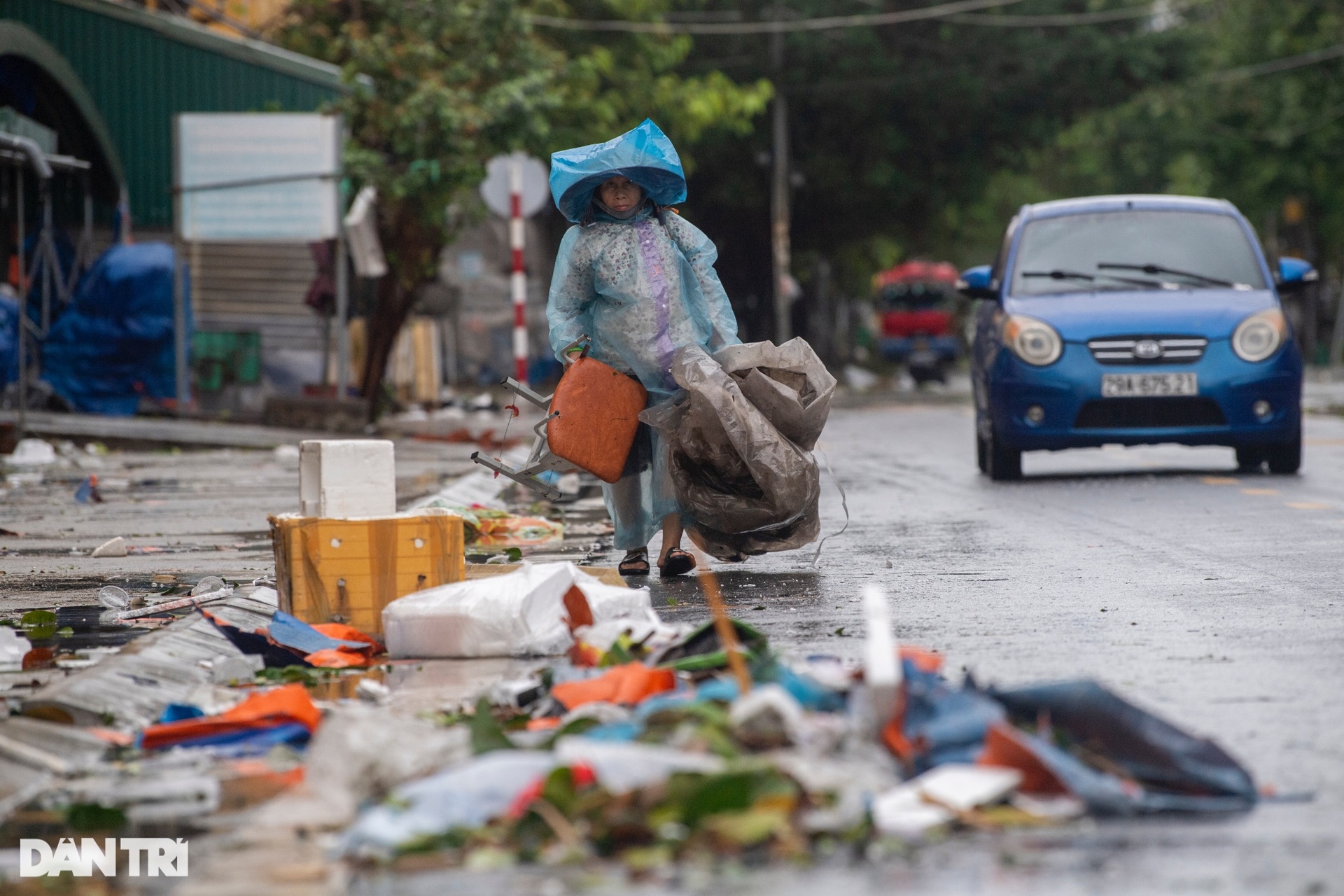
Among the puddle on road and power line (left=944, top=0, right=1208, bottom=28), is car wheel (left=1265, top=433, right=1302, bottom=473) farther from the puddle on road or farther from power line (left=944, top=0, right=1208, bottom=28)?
power line (left=944, top=0, right=1208, bottom=28)

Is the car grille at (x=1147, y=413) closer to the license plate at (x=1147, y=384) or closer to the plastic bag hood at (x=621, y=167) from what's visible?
the license plate at (x=1147, y=384)

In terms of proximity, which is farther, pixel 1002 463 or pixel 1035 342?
pixel 1002 463

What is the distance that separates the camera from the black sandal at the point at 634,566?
8.17 meters

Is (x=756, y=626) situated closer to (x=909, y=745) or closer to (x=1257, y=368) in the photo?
(x=909, y=745)

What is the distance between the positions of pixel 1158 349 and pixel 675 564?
5.08 metres

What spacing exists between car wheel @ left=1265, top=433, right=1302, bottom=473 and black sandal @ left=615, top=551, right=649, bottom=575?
5.71m

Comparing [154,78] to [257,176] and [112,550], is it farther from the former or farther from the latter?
[112,550]

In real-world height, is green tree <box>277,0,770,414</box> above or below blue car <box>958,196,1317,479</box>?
above

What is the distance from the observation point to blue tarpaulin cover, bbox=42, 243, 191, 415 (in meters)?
20.0

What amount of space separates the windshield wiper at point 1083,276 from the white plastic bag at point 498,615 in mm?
7467

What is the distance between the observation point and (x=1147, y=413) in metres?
12.2

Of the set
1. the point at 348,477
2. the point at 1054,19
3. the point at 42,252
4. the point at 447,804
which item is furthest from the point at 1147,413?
the point at 1054,19

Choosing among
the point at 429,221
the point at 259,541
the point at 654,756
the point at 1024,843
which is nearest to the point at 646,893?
the point at 654,756

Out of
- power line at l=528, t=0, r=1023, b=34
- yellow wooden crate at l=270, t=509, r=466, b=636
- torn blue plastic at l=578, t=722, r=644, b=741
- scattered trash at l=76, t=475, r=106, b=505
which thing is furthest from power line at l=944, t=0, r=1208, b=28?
torn blue plastic at l=578, t=722, r=644, b=741
